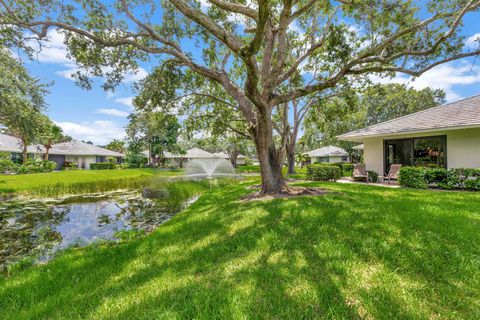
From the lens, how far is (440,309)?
86.2 inches

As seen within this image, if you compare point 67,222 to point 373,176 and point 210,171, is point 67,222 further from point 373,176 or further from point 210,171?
point 210,171

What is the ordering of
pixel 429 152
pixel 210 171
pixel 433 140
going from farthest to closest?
pixel 210 171
pixel 429 152
pixel 433 140

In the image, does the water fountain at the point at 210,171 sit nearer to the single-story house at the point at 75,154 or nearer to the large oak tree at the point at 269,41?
the large oak tree at the point at 269,41

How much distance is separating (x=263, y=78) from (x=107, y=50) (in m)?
6.77

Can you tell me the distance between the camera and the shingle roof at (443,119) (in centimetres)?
990

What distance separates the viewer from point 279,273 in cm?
290

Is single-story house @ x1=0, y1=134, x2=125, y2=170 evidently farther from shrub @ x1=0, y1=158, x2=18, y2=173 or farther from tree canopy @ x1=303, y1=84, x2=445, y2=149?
tree canopy @ x1=303, y1=84, x2=445, y2=149

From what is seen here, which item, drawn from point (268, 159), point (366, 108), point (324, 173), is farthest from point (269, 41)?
point (366, 108)

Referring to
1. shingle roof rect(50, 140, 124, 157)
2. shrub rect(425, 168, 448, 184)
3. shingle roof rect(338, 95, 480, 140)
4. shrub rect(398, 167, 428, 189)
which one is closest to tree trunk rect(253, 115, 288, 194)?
shrub rect(398, 167, 428, 189)

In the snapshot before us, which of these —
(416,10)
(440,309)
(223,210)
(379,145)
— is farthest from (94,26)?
(379,145)

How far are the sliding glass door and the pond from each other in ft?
41.6

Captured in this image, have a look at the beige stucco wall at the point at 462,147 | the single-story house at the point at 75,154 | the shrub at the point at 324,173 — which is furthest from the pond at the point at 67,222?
the single-story house at the point at 75,154

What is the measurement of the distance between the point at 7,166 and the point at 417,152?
38504 millimetres

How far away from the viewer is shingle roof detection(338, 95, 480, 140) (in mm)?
9898
